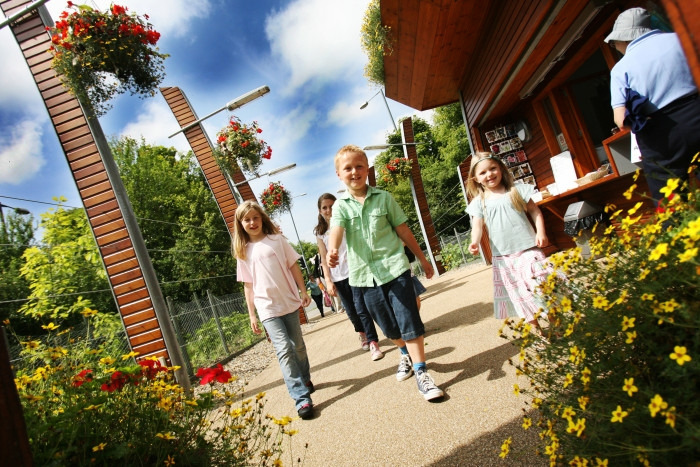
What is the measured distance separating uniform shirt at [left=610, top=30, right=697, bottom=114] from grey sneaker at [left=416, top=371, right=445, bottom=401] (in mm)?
2253

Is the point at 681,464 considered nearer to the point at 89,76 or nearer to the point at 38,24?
the point at 89,76

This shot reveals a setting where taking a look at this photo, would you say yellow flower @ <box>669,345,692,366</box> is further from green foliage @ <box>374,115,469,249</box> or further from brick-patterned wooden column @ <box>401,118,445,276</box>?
green foliage @ <box>374,115,469,249</box>

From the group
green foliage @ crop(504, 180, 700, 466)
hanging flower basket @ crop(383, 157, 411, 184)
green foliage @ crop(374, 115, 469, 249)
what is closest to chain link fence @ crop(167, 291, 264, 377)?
hanging flower basket @ crop(383, 157, 411, 184)

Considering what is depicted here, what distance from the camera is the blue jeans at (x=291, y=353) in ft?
11.8

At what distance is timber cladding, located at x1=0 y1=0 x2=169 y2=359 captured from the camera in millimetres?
5207

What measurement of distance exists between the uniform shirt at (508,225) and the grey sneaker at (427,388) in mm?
1217

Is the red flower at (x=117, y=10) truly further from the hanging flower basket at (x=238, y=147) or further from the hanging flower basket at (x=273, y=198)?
the hanging flower basket at (x=273, y=198)

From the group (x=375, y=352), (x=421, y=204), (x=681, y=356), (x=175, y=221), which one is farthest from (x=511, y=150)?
(x=175, y=221)

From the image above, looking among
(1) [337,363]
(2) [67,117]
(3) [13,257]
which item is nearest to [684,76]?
(1) [337,363]

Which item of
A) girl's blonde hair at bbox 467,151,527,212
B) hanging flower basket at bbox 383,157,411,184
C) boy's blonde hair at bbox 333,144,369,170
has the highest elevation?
hanging flower basket at bbox 383,157,411,184

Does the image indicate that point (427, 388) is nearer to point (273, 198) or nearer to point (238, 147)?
point (238, 147)

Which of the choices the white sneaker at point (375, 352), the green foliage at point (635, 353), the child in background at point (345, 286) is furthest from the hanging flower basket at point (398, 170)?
the green foliage at point (635, 353)

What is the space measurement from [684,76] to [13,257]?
3091 cm

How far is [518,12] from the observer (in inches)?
208
